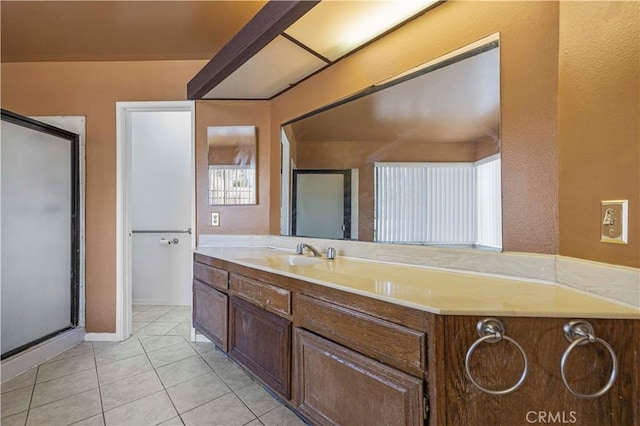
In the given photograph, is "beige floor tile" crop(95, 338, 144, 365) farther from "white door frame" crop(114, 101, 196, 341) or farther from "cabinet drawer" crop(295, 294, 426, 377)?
"cabinet drawer" crop(295, 294, 426, 377)

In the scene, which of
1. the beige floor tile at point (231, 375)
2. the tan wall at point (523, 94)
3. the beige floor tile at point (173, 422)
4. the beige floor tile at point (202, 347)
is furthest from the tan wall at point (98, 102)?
the tan wall at point (523, 94)

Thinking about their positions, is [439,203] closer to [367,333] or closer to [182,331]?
[367,333]

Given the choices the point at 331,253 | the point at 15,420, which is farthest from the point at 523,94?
the point at 15,420

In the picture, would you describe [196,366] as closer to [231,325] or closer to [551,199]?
[231,325]

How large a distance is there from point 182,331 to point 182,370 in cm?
79

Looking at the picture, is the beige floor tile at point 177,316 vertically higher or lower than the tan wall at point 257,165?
lower

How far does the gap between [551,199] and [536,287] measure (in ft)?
1.05

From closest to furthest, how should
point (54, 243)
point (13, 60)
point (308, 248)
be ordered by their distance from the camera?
point (308, 248), point (54, 243), point (13, 60)

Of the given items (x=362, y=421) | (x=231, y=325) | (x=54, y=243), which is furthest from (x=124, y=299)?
(x=362, y=421)

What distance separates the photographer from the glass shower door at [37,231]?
1.98 m

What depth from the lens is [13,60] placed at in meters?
2.52

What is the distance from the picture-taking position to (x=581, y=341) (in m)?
0.74

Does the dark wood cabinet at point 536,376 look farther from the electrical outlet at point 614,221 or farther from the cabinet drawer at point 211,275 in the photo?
the cabinet drawer at point 211,275

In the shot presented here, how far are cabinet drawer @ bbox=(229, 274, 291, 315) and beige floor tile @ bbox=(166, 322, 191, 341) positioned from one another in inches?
50.0
